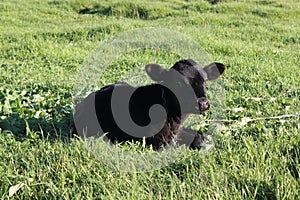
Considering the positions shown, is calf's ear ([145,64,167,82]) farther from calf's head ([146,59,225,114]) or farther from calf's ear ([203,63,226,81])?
calf's ear ([203,63,226,81])

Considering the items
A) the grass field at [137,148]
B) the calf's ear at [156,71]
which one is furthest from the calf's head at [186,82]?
the grass field at [137,148]

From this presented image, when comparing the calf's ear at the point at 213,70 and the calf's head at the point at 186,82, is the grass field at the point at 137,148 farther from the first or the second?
the calf's ear at the point at 213,70

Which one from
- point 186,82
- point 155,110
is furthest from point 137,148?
point 186,82

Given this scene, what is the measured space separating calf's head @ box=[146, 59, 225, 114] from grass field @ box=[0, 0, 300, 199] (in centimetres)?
38

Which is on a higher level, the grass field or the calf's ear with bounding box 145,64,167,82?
the calf's ear with bounding box 145,64,167,82

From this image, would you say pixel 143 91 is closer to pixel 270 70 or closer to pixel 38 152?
pixel 38 152

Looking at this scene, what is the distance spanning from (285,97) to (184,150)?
266cm

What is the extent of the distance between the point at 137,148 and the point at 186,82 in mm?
930

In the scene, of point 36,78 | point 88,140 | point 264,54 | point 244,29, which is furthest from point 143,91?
point 244,29

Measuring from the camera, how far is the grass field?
2.80 meters

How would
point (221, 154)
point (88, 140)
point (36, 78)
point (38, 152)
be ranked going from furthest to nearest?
point (36, 78)
point (88, 140)
point (38, 152)
point (221, 154)

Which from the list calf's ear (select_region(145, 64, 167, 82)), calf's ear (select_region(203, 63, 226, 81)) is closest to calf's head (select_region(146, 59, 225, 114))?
calf's ear (select_region(145, 64, 167, 82))

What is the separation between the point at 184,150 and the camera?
360 centimetres

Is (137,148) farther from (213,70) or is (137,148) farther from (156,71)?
(213,70)
